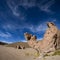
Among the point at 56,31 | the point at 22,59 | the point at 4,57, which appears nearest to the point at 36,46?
the point at 56,31

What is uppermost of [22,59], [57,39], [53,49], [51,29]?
[51,29]

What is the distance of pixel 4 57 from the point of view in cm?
1280

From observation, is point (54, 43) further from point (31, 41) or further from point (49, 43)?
point (31, 41)

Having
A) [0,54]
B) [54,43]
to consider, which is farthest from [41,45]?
[0,54]

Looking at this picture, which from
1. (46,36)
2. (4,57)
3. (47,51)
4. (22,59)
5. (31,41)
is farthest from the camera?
(31,41)

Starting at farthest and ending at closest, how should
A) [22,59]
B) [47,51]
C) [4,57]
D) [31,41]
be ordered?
[31,41] < [47,51] < [22,59] < [4,57]

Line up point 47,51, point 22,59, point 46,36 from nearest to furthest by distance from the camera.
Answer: point 22,59, point 47,51, point 46,36

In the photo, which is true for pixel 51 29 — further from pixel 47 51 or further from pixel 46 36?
pixel 47 51

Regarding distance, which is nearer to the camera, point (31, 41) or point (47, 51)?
point (47, 51)

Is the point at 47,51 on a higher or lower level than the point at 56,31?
lower

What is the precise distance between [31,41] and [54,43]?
329 centimetres

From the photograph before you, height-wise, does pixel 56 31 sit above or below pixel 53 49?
above

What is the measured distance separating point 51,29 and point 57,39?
4.31ft

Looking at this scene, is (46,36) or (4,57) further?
(46,36)
